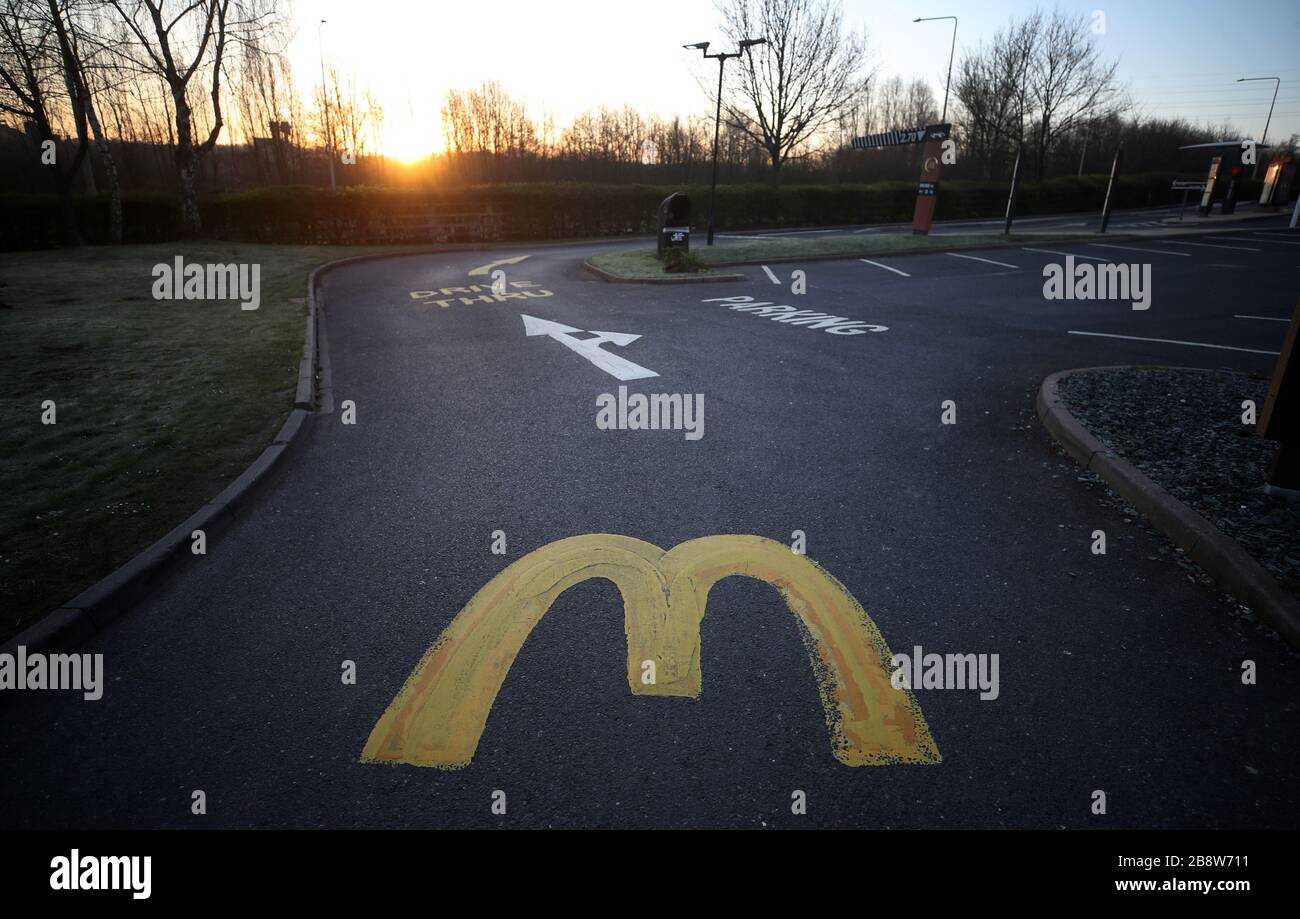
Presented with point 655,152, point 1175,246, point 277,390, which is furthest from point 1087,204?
point 277,390

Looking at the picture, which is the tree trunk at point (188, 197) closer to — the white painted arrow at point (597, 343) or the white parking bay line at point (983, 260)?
the white painted arrow at point (597, 343)

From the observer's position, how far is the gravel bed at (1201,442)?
4.04 metres

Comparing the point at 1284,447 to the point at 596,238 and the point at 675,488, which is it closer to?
the point at 675,488

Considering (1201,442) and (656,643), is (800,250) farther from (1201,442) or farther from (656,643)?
(656,643)

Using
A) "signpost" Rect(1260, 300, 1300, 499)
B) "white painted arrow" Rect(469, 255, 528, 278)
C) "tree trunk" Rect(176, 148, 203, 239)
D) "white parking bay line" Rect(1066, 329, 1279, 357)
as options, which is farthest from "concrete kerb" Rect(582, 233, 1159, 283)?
"tree trunk" Rect(176, 148, 203, 239)

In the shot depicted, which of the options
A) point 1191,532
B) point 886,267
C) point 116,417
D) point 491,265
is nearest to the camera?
point 1191,532

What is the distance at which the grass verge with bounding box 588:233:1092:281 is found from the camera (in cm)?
1683

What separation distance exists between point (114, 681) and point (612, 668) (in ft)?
7.99

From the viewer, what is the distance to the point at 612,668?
3.14m

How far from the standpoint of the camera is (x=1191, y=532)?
Answer: 407cm

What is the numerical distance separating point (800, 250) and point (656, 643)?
60.5 feet

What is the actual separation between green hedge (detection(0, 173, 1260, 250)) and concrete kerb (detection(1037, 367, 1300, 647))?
25.2 meters

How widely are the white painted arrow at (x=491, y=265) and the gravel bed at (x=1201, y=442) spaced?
47.0 ft

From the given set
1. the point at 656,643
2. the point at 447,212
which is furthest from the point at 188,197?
the point at 656,643
